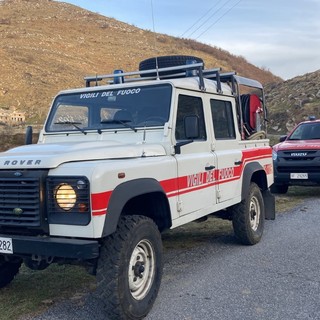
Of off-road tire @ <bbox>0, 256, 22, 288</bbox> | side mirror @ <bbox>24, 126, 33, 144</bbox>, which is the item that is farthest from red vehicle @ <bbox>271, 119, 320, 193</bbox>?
off-road tire @ <bbox>0, 256, 22, 288</bbox>

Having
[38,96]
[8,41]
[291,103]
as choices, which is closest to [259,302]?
[291,103]

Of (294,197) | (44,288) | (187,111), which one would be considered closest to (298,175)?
(294,197)

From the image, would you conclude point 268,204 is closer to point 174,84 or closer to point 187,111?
point 187,111

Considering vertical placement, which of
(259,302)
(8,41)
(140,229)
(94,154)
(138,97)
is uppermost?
(8,41)

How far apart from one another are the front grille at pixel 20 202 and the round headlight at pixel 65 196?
164 millimetres

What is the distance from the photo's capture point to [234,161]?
20.5ft

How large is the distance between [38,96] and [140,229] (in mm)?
30060

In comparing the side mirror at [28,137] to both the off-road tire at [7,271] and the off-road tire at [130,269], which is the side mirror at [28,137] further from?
the off-road tire at [130,269]

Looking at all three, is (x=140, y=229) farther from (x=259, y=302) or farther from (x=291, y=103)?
(x=291, y=103)

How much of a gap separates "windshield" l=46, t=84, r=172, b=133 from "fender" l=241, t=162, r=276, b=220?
74.5 inches

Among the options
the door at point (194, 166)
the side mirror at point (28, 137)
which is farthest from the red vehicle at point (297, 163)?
the side mirror at point (28, 137)

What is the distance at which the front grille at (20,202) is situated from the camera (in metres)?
3.84

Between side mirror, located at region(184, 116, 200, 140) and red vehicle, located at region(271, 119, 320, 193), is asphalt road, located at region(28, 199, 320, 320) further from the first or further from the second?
red vehicle, located at region(271, 119, 320, 193)

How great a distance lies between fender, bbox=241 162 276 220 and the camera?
257 inches
